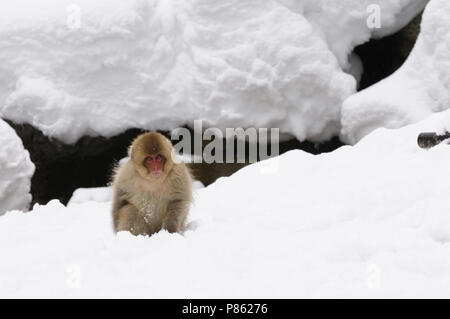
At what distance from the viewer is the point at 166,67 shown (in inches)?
289

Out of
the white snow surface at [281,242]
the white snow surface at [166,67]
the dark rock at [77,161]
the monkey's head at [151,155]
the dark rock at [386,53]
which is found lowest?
the white snow surface at [281,242]

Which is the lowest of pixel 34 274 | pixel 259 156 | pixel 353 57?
pixel 34 274

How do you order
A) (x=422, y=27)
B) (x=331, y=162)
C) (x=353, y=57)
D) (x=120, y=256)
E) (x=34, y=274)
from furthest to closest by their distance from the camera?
(x=353, y=57) < (x=422, y=27) < (x=331, y=162) < (x=120, y=256) < (x=34, y=274)

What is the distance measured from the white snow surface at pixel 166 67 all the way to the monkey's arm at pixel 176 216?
419cm

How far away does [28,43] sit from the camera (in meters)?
7.11

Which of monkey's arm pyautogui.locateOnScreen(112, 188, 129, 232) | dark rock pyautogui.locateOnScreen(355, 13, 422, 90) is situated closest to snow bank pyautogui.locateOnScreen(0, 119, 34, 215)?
monkey's arm pyautogui.locateOnScreen(112, 188, 129, 232)

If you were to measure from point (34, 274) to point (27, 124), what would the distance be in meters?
5.08

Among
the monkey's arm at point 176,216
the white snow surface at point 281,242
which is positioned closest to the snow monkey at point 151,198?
the monkey's arm at point 176,216

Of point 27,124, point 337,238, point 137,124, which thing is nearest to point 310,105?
point 137,124

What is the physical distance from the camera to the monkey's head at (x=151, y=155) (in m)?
2.81

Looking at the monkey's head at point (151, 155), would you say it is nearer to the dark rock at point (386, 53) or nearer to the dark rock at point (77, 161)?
the dark rock at point (77, 161)

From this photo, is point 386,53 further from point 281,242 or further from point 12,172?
point 281,242

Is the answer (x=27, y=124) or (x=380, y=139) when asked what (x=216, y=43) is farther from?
(x=380, y=139)

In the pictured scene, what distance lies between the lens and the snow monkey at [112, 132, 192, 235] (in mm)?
2948
